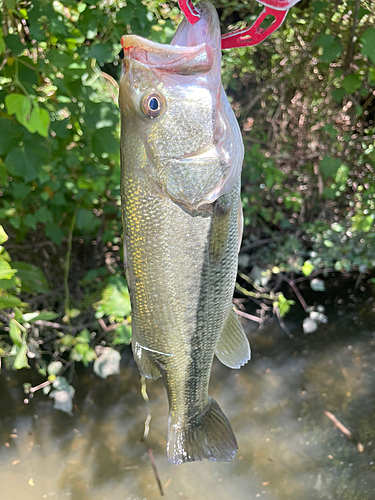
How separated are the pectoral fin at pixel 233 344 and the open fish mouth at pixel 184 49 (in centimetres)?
70

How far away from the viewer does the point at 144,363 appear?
0.99m

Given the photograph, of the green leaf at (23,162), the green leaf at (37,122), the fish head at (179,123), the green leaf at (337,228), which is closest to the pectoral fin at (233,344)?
the fish head at (179,123)

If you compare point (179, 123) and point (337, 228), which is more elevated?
point (179, 123)

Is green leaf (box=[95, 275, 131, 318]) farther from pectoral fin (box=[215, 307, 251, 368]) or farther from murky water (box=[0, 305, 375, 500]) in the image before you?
pectoral fin (box=[215, 307, 251, 368])

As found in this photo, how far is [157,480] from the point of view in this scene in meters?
1.88

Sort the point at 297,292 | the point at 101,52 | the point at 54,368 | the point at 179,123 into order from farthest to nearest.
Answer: the point at 297,292 < the point at 54,368 < the point at 101,52 < the point at 179,123

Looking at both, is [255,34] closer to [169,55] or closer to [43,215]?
[169,55]

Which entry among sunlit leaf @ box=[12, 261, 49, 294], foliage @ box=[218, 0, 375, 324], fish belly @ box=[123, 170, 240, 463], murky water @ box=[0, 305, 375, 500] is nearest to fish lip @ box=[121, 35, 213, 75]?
fish belly @ box=[123, 170, 240, 463]

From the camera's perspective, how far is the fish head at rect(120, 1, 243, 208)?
2.29ft

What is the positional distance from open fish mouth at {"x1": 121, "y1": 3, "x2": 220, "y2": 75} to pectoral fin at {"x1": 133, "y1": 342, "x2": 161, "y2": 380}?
28.9 inches

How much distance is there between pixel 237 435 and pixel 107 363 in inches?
40.5

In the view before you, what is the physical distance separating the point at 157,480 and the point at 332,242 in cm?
228

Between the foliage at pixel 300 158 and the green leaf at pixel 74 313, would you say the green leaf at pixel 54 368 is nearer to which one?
the green leaf at pixel 74 313

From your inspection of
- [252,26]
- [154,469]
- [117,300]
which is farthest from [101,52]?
[154,469]
